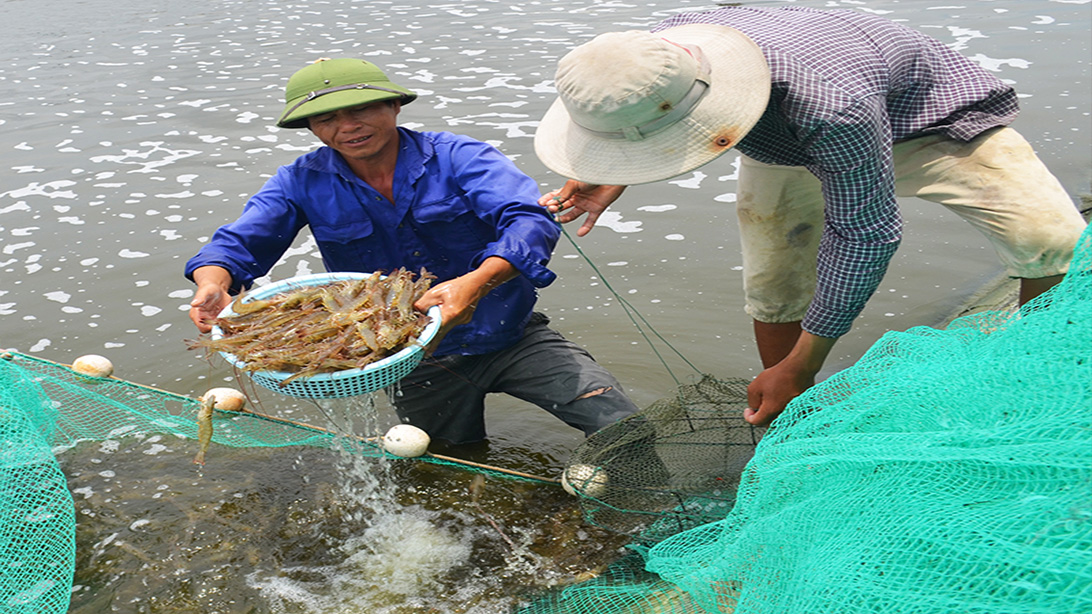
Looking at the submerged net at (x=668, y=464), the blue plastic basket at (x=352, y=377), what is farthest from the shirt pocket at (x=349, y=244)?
the submerged net at (x=668, y=464)

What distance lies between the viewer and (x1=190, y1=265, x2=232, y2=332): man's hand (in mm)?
3627

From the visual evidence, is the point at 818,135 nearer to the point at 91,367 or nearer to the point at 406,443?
the point at 406,443

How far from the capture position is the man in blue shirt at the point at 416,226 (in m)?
3.86

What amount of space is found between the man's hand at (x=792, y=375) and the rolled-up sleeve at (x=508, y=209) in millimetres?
1001

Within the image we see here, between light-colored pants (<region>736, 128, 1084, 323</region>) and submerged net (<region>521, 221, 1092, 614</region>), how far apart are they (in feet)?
3.22

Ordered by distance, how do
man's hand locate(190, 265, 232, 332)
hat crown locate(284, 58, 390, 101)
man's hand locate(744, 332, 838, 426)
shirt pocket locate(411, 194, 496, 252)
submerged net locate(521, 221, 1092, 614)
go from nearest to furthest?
1. submerged net locate(521, 221, 1092, 614)
2. man's hand locate(744, 332, 838, 426)
3. man's hand locate(190, 265, 232, 332)
4. hat crown locate(284, 58, 390, 101)
5. shirt pocket locate(411, 194, 496, 252)

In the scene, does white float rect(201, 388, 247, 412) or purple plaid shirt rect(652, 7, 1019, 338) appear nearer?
purple plaid shirt rect(652, 7, 1019, 338)

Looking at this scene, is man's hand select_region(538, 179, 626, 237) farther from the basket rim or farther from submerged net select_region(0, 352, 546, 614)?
submerged net select_region(0, 352, 546, 614)

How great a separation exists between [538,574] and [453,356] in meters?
1.20

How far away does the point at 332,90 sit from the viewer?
3818 mm

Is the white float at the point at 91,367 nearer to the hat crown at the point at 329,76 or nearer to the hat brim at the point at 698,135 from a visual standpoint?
the hat crown at the point at 329,76

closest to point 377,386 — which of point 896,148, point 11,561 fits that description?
point 11,561

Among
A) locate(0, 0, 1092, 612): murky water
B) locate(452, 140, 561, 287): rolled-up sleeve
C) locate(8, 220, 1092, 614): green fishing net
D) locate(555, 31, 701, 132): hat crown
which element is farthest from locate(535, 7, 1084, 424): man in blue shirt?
locate(0, 0, 1092, 612): murky water

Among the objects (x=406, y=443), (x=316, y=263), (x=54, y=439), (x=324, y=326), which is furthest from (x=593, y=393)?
(x=316, y=263)
